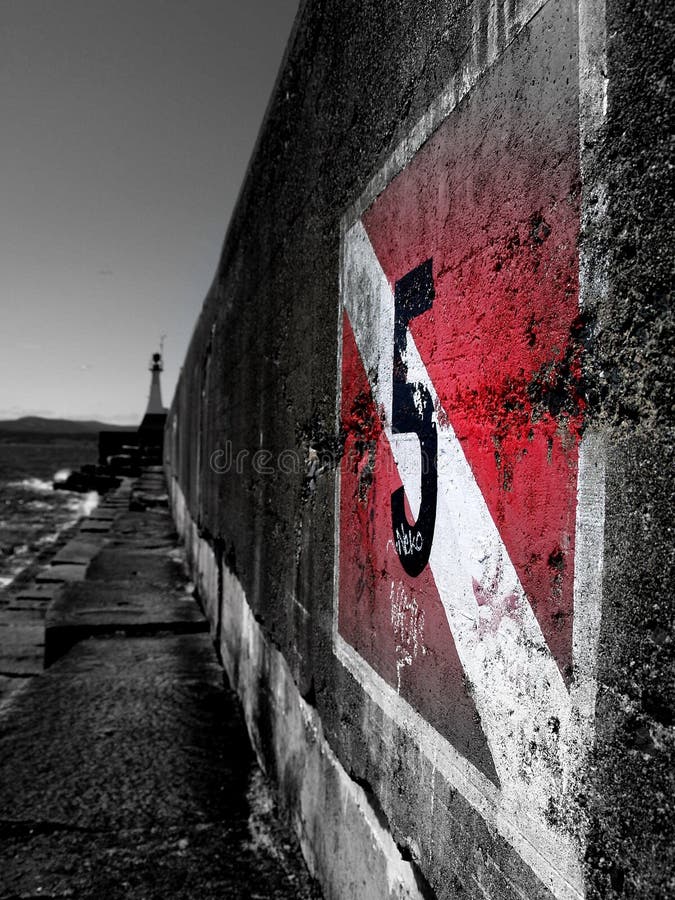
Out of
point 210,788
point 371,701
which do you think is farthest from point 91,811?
point 371,701

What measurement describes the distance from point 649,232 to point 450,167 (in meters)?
0.55

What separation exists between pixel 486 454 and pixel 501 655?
13.2 inches

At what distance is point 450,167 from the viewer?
118cm

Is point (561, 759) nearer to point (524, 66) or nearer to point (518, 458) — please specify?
point (518, 458)

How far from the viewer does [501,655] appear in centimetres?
101

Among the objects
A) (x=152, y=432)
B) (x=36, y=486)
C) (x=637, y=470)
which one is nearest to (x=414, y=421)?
(x=637, y=470)

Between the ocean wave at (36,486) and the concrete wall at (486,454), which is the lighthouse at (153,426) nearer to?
the ocean wave at (36,486)

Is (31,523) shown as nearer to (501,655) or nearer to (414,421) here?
(414,421)

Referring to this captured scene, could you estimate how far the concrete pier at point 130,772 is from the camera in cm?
198

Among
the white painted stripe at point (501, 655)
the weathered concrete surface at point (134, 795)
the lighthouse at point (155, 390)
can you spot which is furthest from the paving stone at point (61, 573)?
the lighthouse at point (155, 390)

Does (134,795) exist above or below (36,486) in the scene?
above

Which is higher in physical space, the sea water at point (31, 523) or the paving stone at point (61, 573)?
the paving stone at point (61, 573)

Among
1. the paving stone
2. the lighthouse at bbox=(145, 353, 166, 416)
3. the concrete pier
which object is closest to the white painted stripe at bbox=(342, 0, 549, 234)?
the concrete pier

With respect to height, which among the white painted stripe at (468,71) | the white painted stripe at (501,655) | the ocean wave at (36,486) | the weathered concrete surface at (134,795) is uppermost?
the white painted stripe at (468,71)
